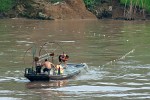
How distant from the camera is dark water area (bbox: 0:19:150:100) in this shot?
2277cm

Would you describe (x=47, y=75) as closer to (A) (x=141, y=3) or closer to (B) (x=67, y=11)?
(B) (x=67, y=11)

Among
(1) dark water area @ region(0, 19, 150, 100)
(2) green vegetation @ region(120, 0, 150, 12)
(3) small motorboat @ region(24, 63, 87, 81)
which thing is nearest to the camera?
(1) dark water area @ region(0, 19, 150, 100)

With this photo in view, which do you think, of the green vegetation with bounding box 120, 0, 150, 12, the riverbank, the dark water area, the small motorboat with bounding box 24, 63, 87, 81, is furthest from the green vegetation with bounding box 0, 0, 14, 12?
the small motorboat with bounding box 24, 63, 87, 81

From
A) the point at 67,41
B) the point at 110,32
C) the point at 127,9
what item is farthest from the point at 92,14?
the point at 67,41

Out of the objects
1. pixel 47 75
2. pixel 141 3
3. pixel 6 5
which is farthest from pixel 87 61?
pixel 6 5

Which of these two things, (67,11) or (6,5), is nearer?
(67,11)

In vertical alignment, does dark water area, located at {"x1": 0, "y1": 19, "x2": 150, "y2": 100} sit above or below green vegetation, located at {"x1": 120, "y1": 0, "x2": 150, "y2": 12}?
below

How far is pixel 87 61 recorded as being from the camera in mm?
32500

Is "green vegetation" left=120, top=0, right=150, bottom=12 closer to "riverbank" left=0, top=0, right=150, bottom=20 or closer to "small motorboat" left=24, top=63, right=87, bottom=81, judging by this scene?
"riverbank" left=0, top=0, right=150, bottom=20

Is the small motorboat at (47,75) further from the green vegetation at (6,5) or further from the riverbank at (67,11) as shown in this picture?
the green vegetation at (6,5)

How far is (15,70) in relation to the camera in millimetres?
28969

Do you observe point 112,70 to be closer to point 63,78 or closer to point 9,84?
point 63,78

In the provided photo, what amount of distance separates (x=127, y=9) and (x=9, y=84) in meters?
46.9

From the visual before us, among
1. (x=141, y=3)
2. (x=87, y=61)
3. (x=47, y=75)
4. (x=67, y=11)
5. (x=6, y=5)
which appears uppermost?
(x=141, y=3)
